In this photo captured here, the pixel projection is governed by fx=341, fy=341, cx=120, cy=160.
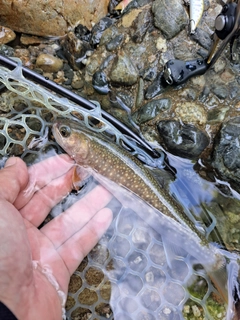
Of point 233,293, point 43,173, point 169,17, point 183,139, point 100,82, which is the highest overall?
point 169,17

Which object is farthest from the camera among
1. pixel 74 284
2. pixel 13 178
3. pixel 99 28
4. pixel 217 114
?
pixel 99 28

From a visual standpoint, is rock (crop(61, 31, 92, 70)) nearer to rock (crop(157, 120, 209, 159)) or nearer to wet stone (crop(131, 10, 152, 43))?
wet stone (crop(131, 10, 152, 43))

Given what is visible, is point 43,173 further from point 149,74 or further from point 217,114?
point 217,114

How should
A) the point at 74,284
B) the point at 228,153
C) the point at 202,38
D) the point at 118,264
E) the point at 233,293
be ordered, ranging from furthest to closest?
the point at 202,38, the point at 228,153, the point at 118,264, the point at 74,284, the point at 233,293

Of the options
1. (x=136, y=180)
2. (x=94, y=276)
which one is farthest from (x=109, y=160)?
(x=94, y=276)

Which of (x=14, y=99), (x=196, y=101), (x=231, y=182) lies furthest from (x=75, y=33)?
(x=231, y=182)

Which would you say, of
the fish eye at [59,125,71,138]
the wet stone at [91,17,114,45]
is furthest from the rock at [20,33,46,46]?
the fish eye at [59,125,71,138]
